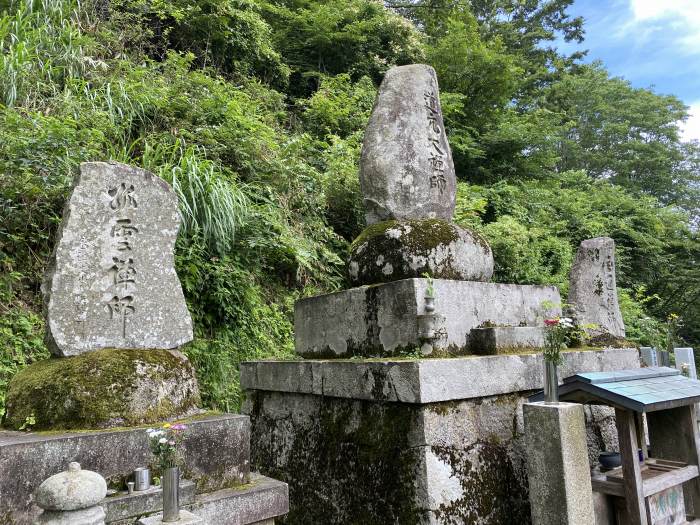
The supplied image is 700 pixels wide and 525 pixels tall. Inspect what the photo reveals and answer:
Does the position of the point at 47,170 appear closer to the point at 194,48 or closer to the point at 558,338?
the point at 558,338

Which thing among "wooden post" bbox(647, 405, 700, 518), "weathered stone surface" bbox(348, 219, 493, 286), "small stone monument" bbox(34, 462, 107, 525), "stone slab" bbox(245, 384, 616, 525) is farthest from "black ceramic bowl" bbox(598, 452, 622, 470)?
"small stone monument" bbox(34, 462, 107, 525)

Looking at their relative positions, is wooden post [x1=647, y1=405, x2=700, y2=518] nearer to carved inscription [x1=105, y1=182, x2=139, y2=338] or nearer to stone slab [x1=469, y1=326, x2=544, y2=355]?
stone slab [x1=469, y1=326, x2=544, y2=355]

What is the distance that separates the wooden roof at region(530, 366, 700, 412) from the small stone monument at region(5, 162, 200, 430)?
8.41 feet

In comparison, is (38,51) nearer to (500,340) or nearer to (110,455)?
(110,455)

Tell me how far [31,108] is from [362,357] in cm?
627

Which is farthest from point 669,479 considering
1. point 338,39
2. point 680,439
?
point 338,39

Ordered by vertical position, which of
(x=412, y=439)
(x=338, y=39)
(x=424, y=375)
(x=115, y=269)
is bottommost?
(x=412, y=439)

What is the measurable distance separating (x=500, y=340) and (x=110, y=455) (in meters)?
2.74

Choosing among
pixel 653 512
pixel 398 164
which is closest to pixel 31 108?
pixel 398 164

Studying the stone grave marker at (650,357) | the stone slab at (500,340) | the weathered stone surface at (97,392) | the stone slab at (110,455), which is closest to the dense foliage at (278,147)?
the stone grave marker at (650,357)

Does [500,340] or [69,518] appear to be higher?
[500,340]

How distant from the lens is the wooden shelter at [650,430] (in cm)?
310

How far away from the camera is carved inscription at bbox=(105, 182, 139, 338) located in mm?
3057

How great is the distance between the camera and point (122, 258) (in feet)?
10.2
